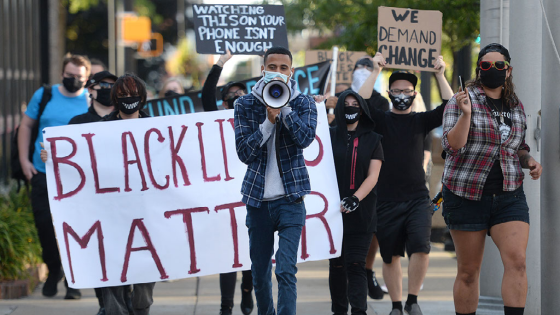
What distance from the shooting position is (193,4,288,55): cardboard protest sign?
808 centimetres

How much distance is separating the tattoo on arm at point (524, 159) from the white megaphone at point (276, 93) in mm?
1522

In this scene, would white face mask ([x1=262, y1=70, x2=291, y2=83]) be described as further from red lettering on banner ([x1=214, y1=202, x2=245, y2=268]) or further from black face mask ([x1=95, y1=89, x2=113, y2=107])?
black face mask ([x1=95, y1=89, x2=113, y2=107])

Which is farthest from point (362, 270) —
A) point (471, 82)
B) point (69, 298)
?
point (69, 298)

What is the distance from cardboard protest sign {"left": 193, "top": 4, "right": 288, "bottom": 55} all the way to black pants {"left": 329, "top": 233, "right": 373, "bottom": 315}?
250 centimetres

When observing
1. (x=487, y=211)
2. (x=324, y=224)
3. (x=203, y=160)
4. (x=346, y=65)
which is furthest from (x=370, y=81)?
(x=346, y=65)

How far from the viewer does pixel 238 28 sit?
814cm

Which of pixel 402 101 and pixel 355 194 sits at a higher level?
pixel 402 101

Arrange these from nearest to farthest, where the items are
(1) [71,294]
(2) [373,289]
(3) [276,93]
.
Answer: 1. (3) [276,93]
2. (1) [71,294]
3. (2) [373,289]

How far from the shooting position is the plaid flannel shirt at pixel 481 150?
5.18 metres

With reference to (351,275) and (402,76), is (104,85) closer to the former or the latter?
(402,76)

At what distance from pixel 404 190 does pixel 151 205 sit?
1.95 metres

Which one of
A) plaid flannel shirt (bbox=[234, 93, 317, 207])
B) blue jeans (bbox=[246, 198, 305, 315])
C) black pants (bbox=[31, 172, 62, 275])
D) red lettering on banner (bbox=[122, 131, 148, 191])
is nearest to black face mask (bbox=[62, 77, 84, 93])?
black pants (bbox=[31, 172, 62, 275])

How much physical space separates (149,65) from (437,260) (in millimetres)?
45313

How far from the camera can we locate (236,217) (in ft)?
21.4
